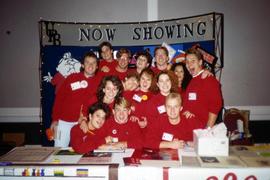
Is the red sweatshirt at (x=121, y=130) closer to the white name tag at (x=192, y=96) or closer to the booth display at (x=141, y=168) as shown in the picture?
the booth display at (x=141, y=168)

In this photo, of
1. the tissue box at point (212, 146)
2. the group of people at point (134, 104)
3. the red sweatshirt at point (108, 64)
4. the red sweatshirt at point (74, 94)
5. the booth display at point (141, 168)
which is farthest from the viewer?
the red sweatshirt at point (108, 64)

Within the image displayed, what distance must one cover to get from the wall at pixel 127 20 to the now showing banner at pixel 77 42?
1.77 feet

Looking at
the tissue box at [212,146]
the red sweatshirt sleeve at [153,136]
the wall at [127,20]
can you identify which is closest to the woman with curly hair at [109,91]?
the red sweatshirt sleeve at [153,136]

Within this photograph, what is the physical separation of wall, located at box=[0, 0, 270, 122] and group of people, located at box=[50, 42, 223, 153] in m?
1.36

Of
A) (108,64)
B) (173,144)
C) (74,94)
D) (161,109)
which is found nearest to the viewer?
(173,144)

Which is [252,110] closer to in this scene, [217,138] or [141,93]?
[141,93]

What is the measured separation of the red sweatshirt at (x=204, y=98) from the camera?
11.5ft

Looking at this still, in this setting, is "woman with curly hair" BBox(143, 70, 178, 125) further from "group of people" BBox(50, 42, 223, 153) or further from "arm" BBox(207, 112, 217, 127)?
"arm" BBox(207, 112, 217, 127)

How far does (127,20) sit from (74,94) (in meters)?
2.11

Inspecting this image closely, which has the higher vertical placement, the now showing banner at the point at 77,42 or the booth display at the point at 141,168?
the now showing banner at the point at 77,42

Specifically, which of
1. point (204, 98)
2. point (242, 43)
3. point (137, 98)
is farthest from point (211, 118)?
point (242, 43)

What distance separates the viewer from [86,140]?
256 cm

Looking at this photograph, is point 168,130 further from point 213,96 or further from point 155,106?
point 213,96

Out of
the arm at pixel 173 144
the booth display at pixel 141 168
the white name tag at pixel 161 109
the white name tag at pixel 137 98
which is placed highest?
the white name tag at pixel 137 98
